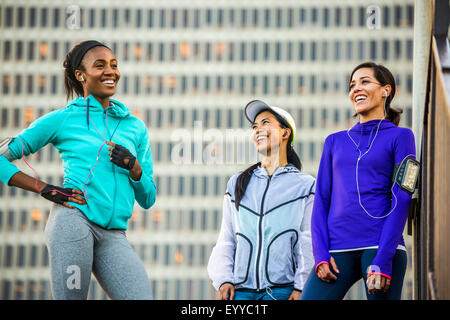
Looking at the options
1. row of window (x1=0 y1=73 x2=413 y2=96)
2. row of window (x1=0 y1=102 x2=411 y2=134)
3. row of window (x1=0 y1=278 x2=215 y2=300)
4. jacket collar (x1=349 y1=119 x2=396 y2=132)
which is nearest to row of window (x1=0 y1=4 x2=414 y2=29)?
row of window (x1=0 y1=73 x2=413 y2=96)

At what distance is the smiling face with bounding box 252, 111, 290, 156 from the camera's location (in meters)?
6.49

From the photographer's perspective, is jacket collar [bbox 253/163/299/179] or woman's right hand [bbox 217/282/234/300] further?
jacket collar [bbox 253/163/299/179]

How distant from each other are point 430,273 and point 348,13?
285 ft

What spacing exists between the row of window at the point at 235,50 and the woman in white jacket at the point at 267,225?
84552 millimetres

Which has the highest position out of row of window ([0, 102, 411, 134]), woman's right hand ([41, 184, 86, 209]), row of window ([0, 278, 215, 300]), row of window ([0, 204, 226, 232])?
row of window ([0, 102, 411, 134])

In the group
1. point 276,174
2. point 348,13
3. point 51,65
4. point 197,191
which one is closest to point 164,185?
point 197,191

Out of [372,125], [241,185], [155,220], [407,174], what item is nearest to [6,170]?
[241,185]

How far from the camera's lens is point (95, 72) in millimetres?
5973

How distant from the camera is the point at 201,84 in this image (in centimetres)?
9169

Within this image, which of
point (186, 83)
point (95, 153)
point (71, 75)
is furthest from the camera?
point (186, 83)

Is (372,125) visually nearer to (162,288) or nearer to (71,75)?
(71,75)

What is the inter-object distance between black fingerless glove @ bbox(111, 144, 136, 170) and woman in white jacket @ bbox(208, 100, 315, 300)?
3.15ft

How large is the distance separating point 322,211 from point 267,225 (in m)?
0.57

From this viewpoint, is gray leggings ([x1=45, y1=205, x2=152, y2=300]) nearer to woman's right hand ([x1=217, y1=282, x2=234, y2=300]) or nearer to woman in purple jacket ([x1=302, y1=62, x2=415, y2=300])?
woman's right hand ([x1=217, y1=282, x2=234, y2=300])
